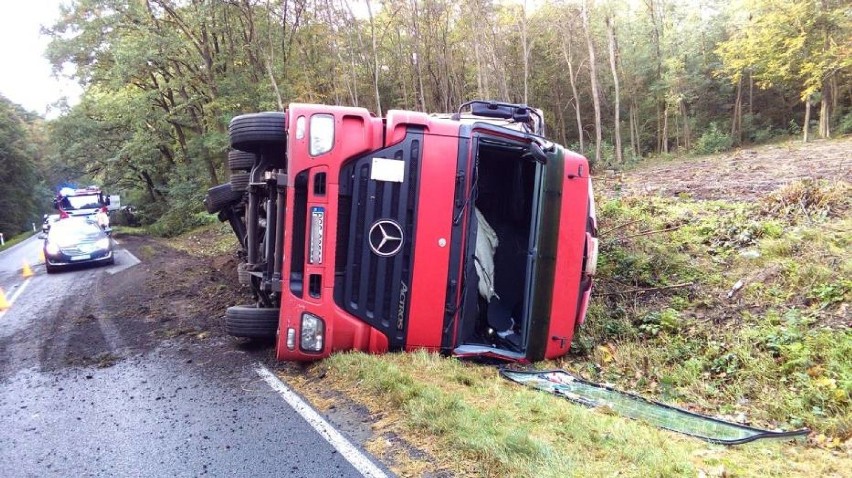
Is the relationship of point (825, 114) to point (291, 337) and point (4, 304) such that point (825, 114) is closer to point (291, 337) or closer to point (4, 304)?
point (291, 337)

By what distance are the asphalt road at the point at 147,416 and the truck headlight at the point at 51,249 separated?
7440 mm

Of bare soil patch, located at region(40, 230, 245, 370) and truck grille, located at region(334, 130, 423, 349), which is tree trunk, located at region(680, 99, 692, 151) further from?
truck grille, located at region(334, 130, 423, 349)

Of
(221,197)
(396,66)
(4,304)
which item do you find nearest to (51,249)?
(4,304)

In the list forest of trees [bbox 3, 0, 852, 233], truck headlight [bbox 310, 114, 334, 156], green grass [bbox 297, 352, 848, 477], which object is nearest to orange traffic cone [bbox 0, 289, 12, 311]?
green grass [bbox 297, 352, 848, 477]

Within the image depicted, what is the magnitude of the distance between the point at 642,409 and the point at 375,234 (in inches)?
91.7

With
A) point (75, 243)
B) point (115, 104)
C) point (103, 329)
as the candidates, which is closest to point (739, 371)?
point (103, 329)

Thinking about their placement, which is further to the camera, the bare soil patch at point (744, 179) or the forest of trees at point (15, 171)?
the forest of trees at point (15, 171)

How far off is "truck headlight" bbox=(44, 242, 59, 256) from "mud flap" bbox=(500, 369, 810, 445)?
11.9 meters

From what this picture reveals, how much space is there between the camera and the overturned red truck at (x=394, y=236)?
158 inches

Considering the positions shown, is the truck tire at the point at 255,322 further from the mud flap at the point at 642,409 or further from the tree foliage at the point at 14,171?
the tree foliage at the point at 14,171

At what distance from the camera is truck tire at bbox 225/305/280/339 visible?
451 cm

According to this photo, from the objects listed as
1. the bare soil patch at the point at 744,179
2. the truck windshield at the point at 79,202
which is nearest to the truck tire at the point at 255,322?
the bare soil patch at the point at 744,179

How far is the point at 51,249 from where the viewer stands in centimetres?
1193

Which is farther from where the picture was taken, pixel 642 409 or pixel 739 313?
pixel 739 313
